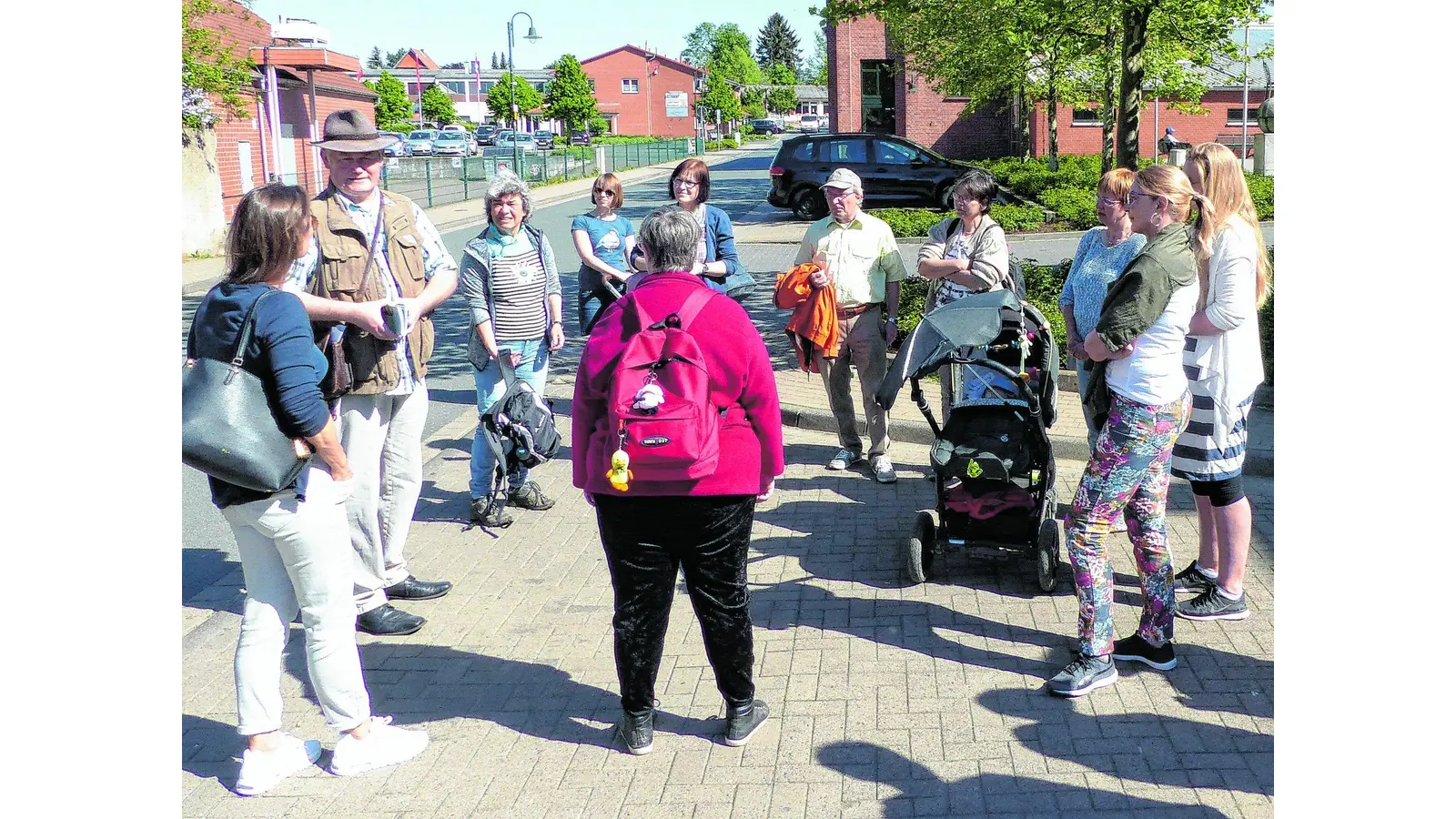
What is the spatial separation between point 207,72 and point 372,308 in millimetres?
18259

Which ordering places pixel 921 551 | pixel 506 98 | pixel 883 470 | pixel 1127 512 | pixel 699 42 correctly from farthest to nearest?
1. pixel 699 42
2. pixel 506 98
3. pixel 883 470
4. pixel 921 551
5. pixel 1127 512

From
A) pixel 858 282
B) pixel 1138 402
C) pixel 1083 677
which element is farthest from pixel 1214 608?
pixel 858 282

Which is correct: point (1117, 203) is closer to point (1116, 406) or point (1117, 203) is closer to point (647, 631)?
point (1116, 406)

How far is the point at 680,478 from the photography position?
383cm

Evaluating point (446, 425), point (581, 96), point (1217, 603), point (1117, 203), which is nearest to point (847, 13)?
point (446, 425)

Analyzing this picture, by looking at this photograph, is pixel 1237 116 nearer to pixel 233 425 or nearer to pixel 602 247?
pixel 602 247

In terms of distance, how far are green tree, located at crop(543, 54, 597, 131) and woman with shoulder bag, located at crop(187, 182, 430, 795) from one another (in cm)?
6960

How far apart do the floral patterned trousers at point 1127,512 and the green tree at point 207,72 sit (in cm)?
1891

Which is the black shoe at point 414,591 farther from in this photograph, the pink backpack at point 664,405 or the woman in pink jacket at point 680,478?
the pink backpack at point 664,405

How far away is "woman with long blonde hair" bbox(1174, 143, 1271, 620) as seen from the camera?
4.73m

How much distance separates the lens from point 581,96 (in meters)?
72.4

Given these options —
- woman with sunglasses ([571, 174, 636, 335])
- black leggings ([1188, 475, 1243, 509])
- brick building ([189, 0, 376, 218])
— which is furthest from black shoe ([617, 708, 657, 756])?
brick building ([189, 0, 376, 218])

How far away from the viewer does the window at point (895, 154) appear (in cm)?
2636

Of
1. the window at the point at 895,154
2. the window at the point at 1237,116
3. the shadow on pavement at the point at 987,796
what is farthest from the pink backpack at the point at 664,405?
the window at the point at 1237,116
